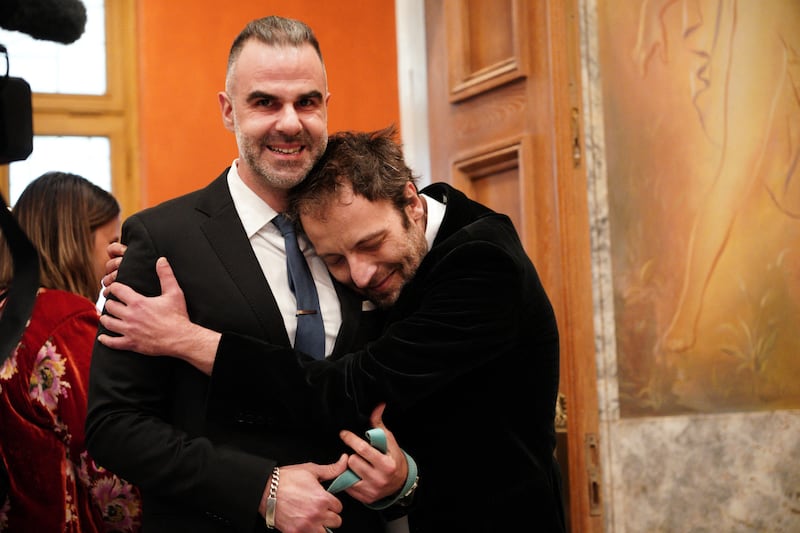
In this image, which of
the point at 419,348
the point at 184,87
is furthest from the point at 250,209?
the point at 184,87

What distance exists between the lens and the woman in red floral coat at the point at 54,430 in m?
2.48

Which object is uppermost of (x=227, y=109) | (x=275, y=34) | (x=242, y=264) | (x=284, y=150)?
(x=275, y=34)

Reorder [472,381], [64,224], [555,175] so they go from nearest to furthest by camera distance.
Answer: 1. [472,381]
2. [64,224]
3. [555,175]

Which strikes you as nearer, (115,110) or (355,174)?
(355,174)

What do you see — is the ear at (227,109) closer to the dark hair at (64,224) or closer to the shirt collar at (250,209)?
the shirt collar at (250,209)

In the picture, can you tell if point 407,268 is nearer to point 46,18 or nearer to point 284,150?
point 284,150

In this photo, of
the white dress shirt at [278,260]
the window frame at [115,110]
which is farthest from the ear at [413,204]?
the window frame at [115,110]

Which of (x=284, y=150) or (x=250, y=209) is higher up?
(x=284, y=150)

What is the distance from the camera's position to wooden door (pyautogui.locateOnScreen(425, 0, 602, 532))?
314 cm

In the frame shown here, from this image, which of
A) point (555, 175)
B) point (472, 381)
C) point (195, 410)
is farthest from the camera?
point (555, 175)

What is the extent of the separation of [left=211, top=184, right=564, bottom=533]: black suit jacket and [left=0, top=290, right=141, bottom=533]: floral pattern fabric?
0.74m

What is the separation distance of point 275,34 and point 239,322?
1.95 ft

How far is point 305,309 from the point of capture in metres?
2.05

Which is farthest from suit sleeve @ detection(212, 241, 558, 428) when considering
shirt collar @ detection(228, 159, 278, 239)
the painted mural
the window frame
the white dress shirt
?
the window frame
